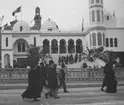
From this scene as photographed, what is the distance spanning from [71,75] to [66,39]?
33.6m

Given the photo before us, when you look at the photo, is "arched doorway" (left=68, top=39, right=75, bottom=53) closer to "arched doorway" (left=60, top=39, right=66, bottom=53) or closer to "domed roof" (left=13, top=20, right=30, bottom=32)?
"arched doorway" (left=60, top=39, right=66, bottom=53)

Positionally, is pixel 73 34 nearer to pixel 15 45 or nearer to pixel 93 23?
pixel 93 23

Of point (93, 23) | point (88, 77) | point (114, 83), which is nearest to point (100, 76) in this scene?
point (88, 77)

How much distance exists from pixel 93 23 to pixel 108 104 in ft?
137

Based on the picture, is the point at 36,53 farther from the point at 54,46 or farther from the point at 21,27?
the point at 21,27

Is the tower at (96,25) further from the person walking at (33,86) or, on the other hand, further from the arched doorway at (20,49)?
the person walking at (33,86)

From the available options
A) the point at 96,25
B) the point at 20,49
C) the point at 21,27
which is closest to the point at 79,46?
the point at 96,25

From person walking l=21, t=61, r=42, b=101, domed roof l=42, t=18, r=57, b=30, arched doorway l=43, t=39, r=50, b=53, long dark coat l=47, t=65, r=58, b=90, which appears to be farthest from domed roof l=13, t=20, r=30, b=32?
person walking l=21, t=61, r=42, b=101

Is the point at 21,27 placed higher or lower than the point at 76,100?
Answer: higher

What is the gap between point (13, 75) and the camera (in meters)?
17.8

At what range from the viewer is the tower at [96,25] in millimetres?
48375

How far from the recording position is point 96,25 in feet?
Answer: 159

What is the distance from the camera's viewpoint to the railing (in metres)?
→ 17.6

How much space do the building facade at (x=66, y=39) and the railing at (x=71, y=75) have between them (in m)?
29.4
